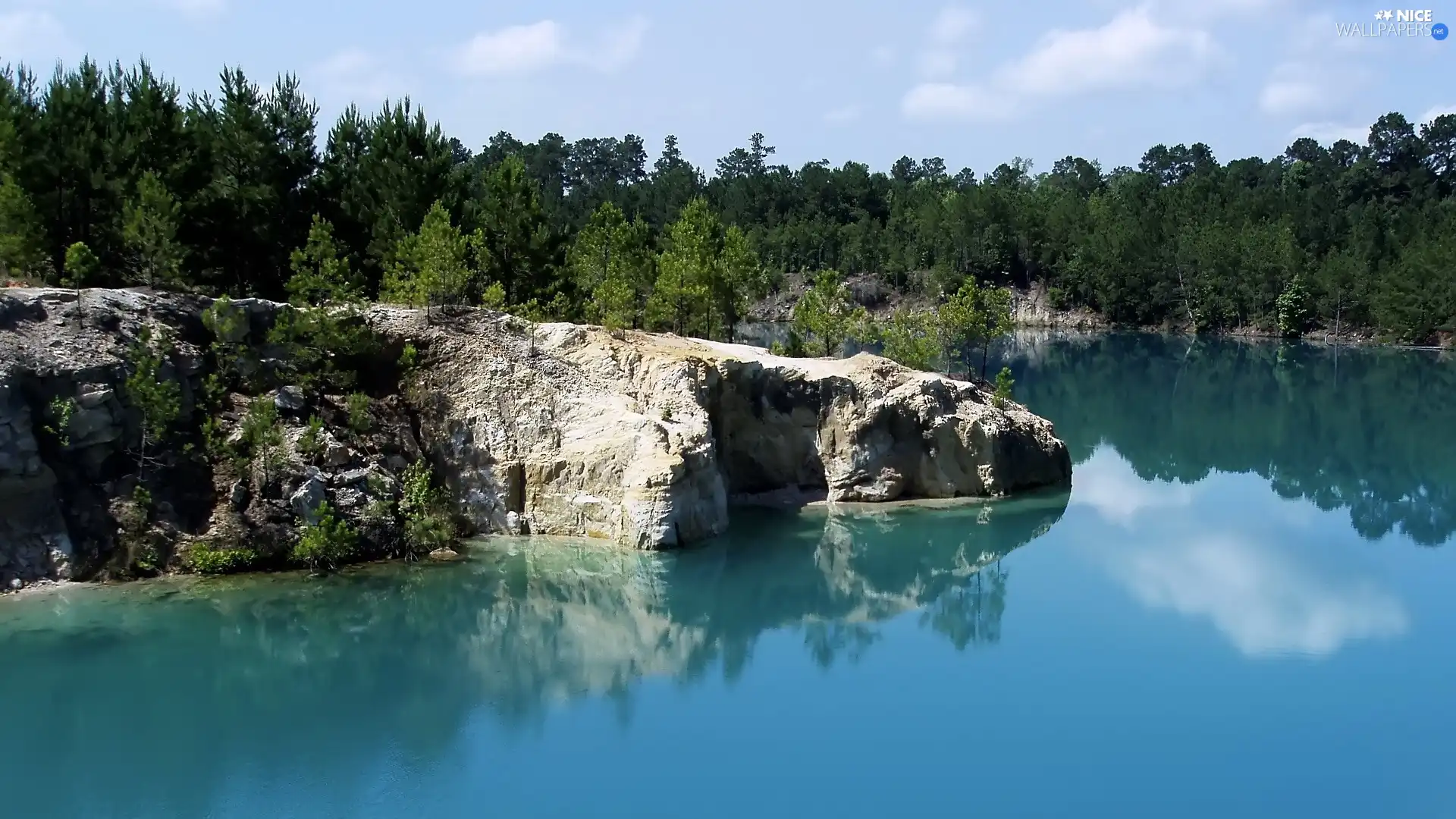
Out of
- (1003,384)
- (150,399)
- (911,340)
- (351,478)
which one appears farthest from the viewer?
(911,340)

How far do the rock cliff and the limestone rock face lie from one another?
5cm

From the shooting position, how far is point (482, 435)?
28078 mm

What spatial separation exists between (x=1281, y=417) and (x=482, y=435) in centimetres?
3952

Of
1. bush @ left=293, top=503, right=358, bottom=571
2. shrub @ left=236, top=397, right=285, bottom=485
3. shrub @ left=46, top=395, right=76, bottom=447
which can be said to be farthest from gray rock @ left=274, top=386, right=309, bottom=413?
shrub @ left=46, top=395, right=76, bottom=447

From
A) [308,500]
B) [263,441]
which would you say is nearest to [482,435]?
[308,500]

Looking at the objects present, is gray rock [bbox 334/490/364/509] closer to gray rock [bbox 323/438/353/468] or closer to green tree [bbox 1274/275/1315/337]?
gray rock [bbox 323/438/353/468]

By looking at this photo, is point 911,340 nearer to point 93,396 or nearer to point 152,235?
point 152,235

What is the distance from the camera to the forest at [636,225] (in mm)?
30016

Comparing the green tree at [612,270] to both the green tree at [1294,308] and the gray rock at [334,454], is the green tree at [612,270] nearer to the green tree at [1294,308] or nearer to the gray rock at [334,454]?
the gray rock at [334,454]

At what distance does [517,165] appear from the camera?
138 feet

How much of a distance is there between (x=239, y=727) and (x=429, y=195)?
21402 mm

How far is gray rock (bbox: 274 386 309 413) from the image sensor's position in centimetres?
Answer: 2599

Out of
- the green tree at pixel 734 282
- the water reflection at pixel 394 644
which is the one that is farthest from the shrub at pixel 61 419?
the green tree at pixel 734 282

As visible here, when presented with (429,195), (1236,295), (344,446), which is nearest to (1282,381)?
(1236,295)
